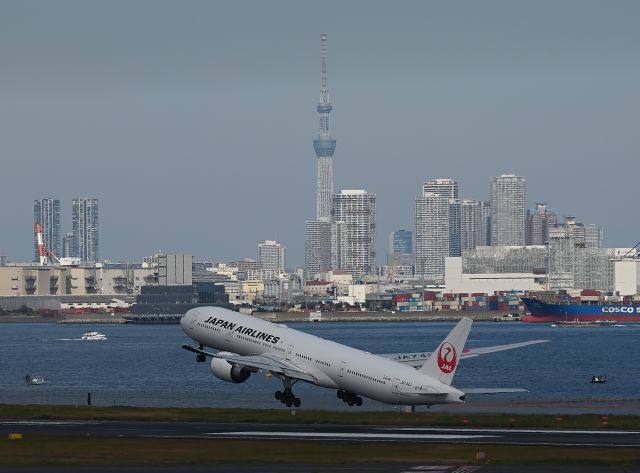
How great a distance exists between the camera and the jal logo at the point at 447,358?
280 feet

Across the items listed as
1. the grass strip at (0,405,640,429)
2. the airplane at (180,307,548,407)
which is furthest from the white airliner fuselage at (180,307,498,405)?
the grass strip at (0,405,640,429)

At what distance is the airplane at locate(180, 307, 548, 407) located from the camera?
282 feet

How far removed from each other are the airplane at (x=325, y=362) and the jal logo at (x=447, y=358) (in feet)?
0.18

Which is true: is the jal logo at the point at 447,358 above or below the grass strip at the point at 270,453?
above

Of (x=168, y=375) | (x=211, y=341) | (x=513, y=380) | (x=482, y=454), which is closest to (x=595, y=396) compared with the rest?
(x=513, y=380)

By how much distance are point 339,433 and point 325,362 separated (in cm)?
1567

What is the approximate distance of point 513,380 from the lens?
503 feet

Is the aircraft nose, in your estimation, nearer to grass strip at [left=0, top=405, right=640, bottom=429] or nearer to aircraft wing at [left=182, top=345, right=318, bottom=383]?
grass strip at [left=0, top=405, right=640, bottom=429]

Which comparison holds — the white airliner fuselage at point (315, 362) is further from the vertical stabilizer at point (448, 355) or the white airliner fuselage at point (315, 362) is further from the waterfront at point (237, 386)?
the waterfront at point (237, 386)

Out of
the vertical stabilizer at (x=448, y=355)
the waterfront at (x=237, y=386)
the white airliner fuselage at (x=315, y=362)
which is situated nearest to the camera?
the vertical stabilizer at (x=448, y=355)

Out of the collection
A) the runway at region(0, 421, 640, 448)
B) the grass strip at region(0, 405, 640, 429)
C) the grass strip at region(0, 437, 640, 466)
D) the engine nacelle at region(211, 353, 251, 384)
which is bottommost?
the grass strip at region(0, 405, 640, 429)

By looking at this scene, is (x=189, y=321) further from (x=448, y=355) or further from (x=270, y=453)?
(x=270, y=453)

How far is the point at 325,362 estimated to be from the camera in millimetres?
92062

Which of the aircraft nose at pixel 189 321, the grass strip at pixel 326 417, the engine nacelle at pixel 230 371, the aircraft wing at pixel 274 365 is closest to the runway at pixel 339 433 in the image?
the grass strip at pixel 326 417
